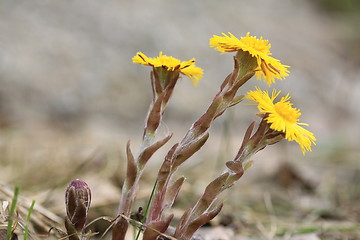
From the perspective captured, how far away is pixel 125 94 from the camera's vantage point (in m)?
6.11

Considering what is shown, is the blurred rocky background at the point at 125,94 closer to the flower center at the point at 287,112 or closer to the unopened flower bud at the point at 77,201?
the unopened flower bud at the point at 77,201

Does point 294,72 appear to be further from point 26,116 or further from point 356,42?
point 26,116

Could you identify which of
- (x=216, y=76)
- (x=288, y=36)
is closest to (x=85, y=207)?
(x=216, y=76)

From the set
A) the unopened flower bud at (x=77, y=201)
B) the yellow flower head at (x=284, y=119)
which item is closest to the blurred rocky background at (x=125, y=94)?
the unopened flower bud at (x=77, y=201)

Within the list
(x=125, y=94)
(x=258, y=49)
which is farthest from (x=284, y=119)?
(x=125, y=94)

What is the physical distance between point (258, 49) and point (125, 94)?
4681mm

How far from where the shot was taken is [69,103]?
221 inches

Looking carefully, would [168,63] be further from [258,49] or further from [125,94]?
[125,94]

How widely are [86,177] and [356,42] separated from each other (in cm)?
844

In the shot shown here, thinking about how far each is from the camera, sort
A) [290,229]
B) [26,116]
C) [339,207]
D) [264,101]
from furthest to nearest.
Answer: [26,116]
[339,207]
[290,229]
[264,101]

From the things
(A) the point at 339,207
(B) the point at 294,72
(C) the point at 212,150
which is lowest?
(A) the point at 339,207

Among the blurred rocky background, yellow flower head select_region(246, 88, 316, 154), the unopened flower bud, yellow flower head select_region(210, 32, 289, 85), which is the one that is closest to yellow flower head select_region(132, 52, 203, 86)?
yellow flower head select_region(210, 32, 289, 85)

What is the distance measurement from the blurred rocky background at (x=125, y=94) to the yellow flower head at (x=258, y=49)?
150cm

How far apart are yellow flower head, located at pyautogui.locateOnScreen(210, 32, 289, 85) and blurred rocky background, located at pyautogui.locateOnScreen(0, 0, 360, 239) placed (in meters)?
1.50
